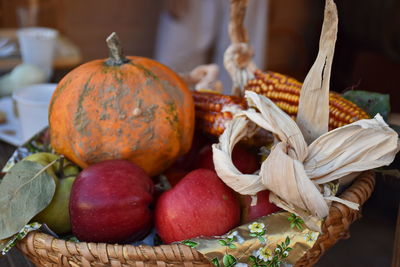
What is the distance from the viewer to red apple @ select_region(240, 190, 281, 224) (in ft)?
1.58

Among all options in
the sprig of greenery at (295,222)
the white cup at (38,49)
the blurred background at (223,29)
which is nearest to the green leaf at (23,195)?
the sprig of greenery at (295,222)

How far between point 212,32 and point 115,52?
1.38m

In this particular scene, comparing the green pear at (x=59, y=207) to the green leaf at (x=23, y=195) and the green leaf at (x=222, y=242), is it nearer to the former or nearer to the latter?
the green leaf at (x=23, y=195)

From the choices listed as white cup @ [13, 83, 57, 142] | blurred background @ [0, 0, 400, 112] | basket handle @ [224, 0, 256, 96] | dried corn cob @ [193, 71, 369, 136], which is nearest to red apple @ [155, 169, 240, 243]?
dried corn cob @ [193, 71, 369, 136]

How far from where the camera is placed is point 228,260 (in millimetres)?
420

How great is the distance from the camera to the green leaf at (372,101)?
2.01ft

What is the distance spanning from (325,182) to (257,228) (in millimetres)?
91

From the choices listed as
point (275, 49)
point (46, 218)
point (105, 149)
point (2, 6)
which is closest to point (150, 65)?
point (105, 149)

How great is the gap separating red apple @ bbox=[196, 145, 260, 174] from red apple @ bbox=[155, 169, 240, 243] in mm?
61

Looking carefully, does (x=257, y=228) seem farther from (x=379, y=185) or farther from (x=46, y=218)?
(x=379, y=185)

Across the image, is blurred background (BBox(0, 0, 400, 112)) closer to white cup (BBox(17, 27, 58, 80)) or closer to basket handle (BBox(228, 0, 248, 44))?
white cup (BBox(17, 27, 58, 80))

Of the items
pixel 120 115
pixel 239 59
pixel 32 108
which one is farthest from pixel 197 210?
pixel 32 108

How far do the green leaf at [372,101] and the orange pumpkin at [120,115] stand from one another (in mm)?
239

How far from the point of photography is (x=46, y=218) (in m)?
0.50
